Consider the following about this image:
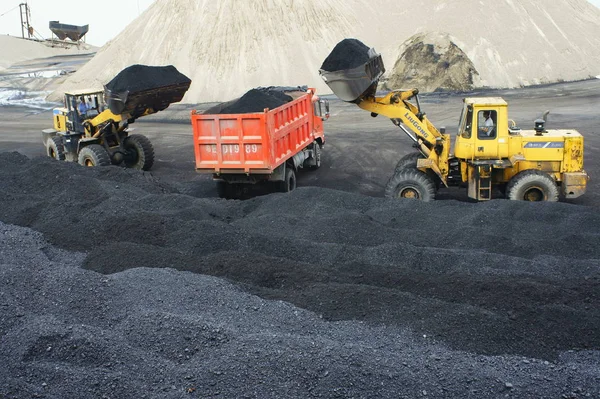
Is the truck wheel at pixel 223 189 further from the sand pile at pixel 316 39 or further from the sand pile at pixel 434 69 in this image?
the sand pile at pixel 434 69

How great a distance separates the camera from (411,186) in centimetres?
1374

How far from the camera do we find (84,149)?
696 inches

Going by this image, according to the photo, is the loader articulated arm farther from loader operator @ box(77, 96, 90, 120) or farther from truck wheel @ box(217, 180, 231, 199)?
loader operator @ box(77, 96, 90, 120)

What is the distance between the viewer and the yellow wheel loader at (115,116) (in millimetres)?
16828

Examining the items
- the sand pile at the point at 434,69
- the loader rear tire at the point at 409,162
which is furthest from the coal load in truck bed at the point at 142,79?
the sand pile at the point at 434,69

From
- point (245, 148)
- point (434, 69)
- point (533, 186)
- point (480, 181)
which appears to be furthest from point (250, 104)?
point (434, 69)

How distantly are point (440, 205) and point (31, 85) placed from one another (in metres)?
35.4

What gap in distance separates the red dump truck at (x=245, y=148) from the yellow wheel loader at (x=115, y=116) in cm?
321

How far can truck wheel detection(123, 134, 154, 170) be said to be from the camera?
18.9 meters

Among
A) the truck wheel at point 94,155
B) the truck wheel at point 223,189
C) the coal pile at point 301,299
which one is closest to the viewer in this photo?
the coal pile at point 301,299

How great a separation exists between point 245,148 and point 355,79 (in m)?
2.88

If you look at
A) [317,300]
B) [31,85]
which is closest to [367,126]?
[317,300]

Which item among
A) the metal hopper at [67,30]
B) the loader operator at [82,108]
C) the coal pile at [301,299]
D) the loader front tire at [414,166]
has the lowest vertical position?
the coal pile at [301,299]

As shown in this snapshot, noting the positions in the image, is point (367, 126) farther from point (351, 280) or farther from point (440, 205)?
point (351, 280)
